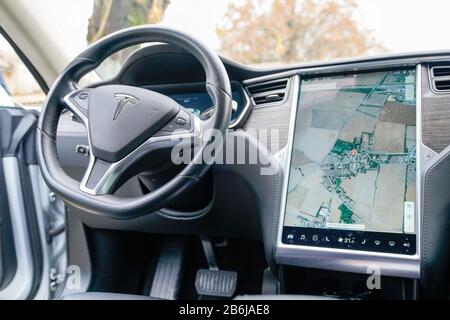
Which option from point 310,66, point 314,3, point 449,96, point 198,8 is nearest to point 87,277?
point 310,66

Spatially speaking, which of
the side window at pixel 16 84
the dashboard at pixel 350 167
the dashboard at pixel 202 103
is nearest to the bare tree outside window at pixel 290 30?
the side window at pixel 16 84

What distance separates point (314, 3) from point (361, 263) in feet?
13.9

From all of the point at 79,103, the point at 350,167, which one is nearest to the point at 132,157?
the point at 79,103

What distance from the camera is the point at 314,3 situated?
4.65m

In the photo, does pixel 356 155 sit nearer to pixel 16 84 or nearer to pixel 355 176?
pixel 355 176

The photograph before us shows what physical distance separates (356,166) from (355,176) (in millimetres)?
27

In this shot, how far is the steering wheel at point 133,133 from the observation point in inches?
36.1

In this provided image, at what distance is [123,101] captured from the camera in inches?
40.3

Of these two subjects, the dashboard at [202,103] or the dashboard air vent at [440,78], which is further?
the dashboard at [202,103]

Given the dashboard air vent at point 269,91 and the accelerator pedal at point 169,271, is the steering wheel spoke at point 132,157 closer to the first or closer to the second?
the dashboard air vent at point 269,91

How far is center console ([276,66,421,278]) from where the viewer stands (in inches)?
39.4

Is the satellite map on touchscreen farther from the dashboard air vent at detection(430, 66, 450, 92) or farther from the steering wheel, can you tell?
the steering wheel

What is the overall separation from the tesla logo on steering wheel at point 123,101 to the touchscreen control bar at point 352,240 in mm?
528
